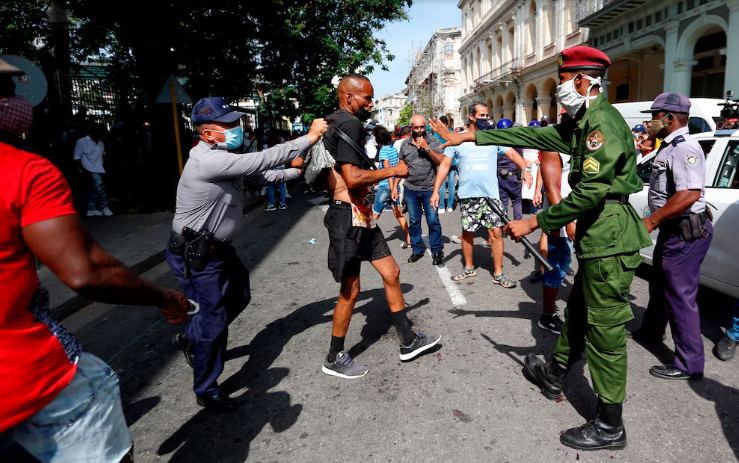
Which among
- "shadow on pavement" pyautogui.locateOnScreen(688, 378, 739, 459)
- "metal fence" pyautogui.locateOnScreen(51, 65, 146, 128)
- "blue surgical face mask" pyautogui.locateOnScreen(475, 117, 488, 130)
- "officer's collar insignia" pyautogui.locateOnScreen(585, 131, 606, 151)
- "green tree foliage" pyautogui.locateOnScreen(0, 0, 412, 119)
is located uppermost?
"green tree foliage" pyautogui.locateOnScreen(0, 0, 412, 119)

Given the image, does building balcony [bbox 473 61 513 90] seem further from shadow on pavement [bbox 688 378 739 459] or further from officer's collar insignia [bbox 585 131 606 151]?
officer's collar insignia [bbox 585 131 606 151]

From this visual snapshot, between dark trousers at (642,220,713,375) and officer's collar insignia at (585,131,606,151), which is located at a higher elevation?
officer's collar insignia at (585,131,606,151)

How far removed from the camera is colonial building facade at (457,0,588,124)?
25.7 meters

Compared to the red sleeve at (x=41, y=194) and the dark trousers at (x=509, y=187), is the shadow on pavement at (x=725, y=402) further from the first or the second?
the dark trousers at (x=509, y=187)

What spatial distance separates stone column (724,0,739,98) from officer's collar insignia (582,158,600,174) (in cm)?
1407

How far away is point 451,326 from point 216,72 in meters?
15.6

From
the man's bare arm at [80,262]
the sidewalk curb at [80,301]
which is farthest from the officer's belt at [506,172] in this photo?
the man's bare arm at [80,262]

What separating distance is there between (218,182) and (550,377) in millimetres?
2478

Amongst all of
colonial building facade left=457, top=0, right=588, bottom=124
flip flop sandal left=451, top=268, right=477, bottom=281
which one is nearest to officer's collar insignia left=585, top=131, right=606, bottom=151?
flip flop sandal left=451, top=268, right=477, bottom=281

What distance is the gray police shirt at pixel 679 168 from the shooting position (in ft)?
10.7

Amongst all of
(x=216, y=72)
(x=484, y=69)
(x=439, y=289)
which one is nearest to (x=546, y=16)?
(x=484, y=69)

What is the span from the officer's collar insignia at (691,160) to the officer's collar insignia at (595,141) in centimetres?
122

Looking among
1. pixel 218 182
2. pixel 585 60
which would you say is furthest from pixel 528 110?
pixel 218 182

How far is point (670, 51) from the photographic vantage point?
52.6ft
